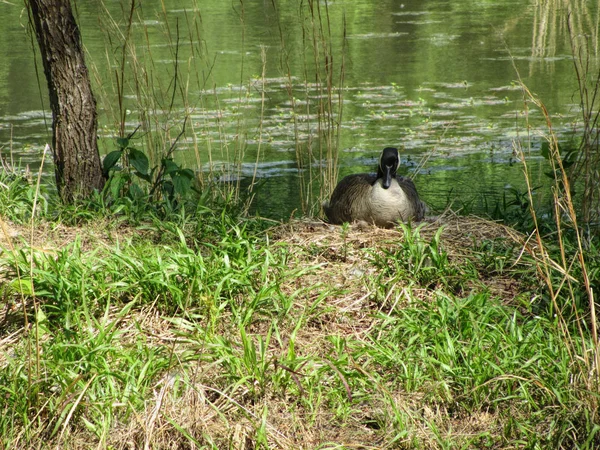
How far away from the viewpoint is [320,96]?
18.5 ft

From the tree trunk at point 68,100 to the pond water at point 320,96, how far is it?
0.96ft

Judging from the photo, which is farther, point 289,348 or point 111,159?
point 111,159

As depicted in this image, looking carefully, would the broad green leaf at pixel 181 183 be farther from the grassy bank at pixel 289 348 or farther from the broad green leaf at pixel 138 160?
the grassy bank at pixel 289 348

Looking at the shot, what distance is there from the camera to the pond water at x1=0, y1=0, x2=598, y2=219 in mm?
6039

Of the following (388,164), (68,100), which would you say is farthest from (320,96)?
(68,100)

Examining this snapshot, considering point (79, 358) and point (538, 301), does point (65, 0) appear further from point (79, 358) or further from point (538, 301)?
point (538, 301)

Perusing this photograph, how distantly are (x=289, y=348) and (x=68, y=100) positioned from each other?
2715 millimetres

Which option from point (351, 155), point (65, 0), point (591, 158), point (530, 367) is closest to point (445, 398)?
point (530, 367)

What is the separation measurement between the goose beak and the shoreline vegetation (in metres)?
0.40

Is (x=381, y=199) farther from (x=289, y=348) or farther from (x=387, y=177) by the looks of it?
(x=289, y=348)

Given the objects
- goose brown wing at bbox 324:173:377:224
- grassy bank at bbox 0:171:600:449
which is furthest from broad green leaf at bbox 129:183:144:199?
goose brown wing at bbox 324:173:377:224

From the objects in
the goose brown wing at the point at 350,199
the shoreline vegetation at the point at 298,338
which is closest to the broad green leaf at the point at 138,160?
the shoreline vegetation at the point at 298,338

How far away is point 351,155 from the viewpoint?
809 centimetres

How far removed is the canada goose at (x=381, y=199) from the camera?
487cm
